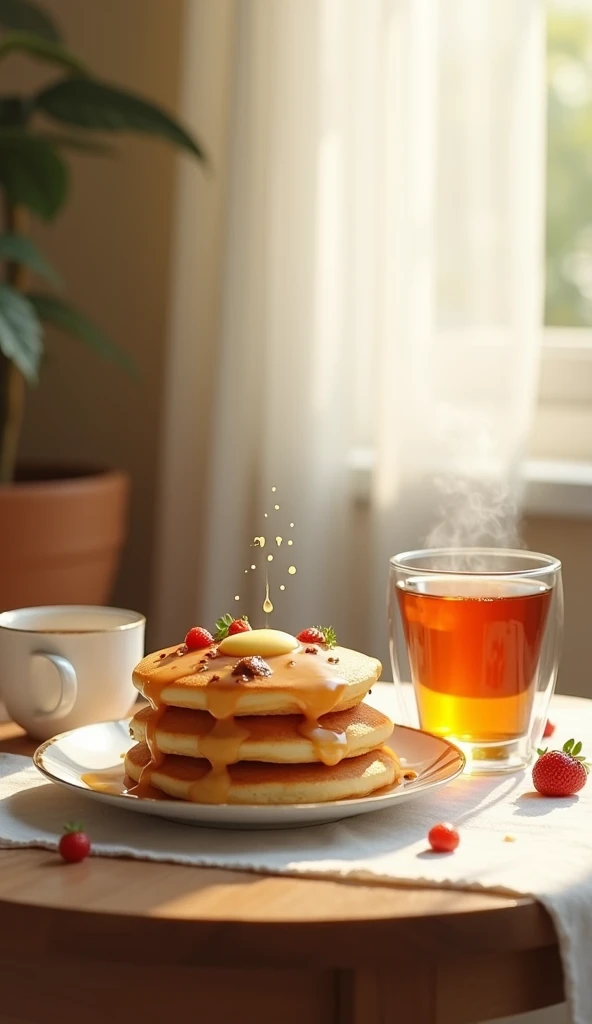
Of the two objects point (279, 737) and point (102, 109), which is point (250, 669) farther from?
point (102, 109)

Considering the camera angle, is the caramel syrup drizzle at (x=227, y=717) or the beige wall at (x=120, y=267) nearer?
the caramel syrup drizzle at (x=227, y=717)

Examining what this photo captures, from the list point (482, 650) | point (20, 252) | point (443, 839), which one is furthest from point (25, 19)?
point (443, 839)

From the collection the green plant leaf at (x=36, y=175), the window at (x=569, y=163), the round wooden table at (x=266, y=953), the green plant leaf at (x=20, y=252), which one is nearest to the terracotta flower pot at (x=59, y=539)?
the green plant leaf at (x=20, y=252)

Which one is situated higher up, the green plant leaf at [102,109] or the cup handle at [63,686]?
the green plant leaf at [102,109]

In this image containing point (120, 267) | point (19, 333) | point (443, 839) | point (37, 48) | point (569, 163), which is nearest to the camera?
point (443, 839)

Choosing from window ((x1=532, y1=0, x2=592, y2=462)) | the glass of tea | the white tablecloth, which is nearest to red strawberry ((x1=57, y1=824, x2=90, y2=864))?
the white tablecloth

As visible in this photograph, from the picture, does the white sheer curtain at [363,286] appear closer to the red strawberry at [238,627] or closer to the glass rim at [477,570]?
the glass rim at [477,570]
